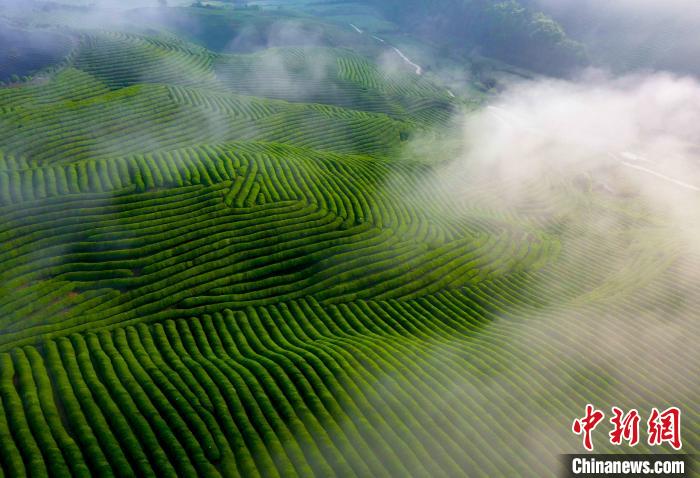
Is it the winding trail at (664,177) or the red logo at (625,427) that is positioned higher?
the red logo at (625,427)

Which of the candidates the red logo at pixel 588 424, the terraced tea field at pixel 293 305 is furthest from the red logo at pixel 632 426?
the terraced tea field at pixel 293 305

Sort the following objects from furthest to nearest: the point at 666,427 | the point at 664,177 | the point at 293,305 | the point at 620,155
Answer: the point at 620,155, the point at 664,177, the point at 293,305, the point at 666,427

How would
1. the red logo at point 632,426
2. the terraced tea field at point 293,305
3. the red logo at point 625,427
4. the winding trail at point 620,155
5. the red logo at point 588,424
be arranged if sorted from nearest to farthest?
1. the terraced tea field at point 293,305
2. the red logo at point 588,424
3. the red logo at point 632,426
4. the red logo at point 625,427
5. the winding trail at point 620,155

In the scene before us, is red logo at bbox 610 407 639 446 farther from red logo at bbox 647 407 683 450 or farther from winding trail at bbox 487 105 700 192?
winding trail at bbox 487 105 700 192

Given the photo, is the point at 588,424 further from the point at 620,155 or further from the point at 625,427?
the point at 620,155

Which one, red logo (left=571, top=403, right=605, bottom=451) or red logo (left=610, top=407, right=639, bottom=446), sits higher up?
red logo (left=571, top=403, right=605, bottom=451)

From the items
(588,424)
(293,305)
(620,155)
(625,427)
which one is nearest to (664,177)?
(620,155)

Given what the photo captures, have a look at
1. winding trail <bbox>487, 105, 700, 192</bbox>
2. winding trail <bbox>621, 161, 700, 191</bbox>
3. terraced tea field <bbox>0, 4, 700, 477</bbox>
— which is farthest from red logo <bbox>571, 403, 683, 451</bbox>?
winding trail <bbox>487, 105, 700, 192</bbox>

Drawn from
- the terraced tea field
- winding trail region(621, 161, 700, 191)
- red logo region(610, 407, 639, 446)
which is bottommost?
winding trail region(621, 161, 700, 191)

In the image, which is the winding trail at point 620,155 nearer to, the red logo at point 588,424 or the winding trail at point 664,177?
the winding trail at point 664,177
